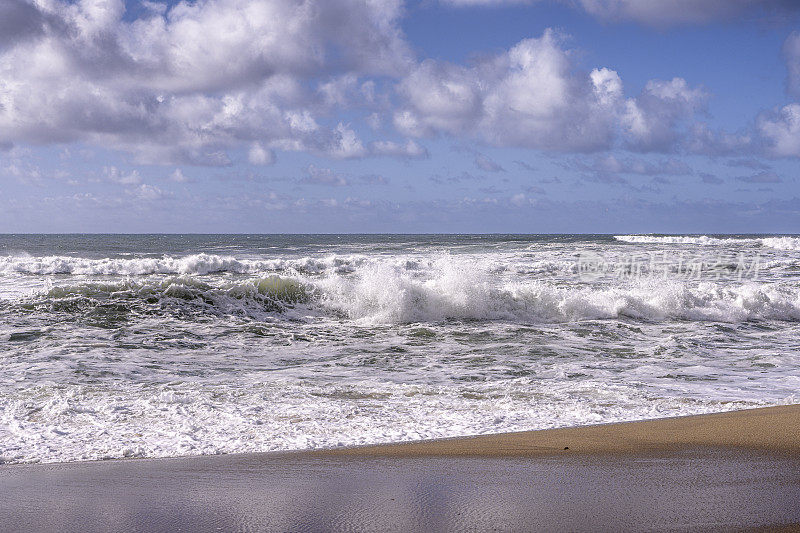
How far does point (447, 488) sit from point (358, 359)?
5450mm

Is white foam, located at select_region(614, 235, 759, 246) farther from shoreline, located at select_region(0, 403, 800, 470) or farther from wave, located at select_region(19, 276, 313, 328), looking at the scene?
shoreline, located at select_region(0, 403, 800, 470)

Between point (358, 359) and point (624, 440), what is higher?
point (624, 440)

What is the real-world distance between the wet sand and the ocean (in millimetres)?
492

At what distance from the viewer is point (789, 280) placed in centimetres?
2092

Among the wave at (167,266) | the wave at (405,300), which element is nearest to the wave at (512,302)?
the wave at (405,300)

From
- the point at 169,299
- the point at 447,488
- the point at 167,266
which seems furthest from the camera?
the point at 167,266

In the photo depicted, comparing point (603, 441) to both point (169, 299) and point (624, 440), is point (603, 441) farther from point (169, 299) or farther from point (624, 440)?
point (169, 299)

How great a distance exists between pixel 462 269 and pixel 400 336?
3.75 metres

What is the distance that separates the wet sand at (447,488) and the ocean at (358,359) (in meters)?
0.49

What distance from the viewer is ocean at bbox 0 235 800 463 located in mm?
5000

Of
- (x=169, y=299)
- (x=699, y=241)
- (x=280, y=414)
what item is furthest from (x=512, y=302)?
(x=699, y=241)

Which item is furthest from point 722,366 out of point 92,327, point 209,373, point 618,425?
point 92,327

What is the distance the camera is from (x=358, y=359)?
28.8 feet

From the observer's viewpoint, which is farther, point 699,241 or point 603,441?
point 699,241
